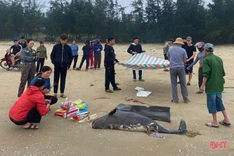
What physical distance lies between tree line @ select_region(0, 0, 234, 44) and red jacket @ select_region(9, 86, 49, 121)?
28.4 m

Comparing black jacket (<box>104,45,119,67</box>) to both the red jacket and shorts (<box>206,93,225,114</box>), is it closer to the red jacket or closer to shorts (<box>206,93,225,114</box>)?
the red jacket

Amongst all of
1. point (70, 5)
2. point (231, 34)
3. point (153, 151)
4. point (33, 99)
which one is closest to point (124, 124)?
point (153, 151)

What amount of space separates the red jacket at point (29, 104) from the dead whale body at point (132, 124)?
1.02m

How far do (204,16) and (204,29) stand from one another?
1953 mm

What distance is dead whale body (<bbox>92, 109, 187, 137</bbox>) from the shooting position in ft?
14.2

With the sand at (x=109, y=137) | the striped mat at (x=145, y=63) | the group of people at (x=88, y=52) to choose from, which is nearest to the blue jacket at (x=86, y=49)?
the group of people at (x=88, y=52)

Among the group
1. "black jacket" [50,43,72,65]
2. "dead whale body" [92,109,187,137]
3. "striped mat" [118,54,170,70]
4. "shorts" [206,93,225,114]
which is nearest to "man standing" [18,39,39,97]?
"black jacket" [50,43,72,65]

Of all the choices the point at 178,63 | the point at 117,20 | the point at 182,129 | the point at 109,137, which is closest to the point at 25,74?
the point at 109,137

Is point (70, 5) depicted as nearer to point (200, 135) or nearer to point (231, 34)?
point (231, 34)

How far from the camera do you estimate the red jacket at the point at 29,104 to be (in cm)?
422

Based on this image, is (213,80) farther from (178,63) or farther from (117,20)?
(117,20)

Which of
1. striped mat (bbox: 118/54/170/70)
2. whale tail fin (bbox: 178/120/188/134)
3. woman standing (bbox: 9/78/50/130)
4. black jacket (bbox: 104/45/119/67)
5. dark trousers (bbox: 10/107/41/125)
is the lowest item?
whale tail fin (bbox: 178/120/188/134)

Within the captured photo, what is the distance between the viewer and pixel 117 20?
35.5 metres

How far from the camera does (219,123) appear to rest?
4.81 meters
